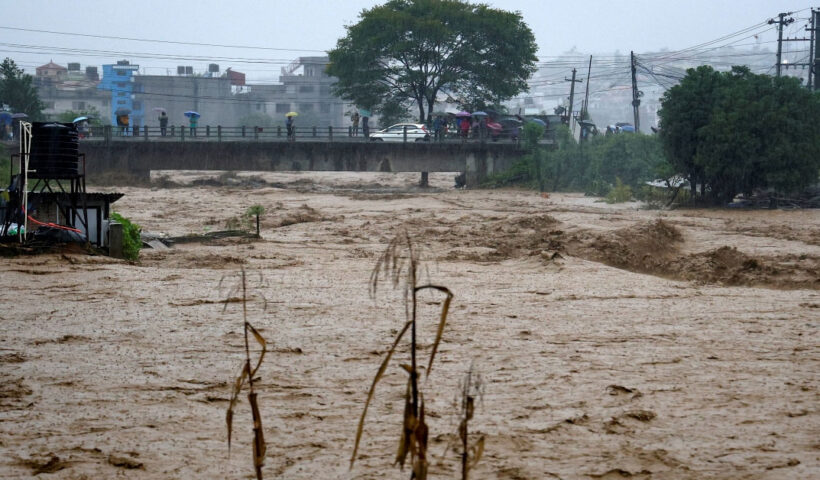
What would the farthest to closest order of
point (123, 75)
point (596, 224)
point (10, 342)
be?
1. point (123, 75)
2. point (596, 224)
3. point (10, 342)

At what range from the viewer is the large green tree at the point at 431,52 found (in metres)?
56.4

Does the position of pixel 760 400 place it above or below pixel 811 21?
below

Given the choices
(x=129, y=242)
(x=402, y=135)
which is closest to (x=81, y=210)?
(x=129, y=242)

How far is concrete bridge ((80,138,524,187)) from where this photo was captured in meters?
46.4

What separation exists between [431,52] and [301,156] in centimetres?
1344

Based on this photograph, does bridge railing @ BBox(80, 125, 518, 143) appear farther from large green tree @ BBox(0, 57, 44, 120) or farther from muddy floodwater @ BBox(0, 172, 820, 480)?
muddy floodwater @ BBox(0, 172, 820, 480)

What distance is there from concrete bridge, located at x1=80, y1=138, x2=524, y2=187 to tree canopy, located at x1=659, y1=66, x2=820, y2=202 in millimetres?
14830

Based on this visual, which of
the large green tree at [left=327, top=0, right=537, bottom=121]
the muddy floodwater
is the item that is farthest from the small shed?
the large green tree at [left=327, top=0, right=537, bottom=121]

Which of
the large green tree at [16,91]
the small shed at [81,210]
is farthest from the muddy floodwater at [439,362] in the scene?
the large green tree at [16,91]

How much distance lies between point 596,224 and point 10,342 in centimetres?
1944

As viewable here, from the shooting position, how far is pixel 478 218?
30562 millimetres

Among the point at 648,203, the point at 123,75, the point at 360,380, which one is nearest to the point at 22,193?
the point at 360,380

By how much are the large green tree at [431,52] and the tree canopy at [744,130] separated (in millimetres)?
24287

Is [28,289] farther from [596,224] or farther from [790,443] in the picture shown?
[596,224]
